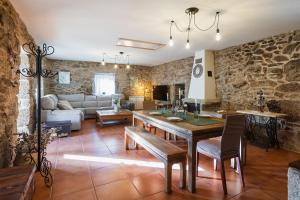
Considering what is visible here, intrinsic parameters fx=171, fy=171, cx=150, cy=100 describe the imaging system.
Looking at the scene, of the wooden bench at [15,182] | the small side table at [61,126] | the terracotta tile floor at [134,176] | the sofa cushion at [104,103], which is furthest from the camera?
the sofa cushion at [104,103]

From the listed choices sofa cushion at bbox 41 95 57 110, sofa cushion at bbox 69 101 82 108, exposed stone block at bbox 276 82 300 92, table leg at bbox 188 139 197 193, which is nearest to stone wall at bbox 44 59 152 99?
sofa cushion at bbox 69 101 82 108

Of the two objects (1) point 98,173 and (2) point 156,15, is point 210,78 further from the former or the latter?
(1) point 98,173

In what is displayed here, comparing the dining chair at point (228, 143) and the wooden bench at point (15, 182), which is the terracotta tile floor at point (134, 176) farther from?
the wooden bench at point (15, 182)

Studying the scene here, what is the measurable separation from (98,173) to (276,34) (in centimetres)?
435

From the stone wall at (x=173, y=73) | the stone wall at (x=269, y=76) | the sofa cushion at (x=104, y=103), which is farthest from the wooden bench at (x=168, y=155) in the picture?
the sofa cushion at (x=104, y=103)

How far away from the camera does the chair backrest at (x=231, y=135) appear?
80.4 inches

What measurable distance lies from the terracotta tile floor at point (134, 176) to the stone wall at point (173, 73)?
132 inches

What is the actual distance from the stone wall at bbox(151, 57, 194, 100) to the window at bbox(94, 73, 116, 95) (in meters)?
2.10

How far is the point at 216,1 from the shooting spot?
2.26 meters

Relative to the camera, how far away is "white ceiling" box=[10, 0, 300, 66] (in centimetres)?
237

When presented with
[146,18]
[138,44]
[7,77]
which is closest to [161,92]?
[138,44]

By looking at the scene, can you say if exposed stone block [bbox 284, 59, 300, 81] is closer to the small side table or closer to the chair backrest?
the chair backrest

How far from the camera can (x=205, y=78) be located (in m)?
5.10

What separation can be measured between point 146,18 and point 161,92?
5.09 m
